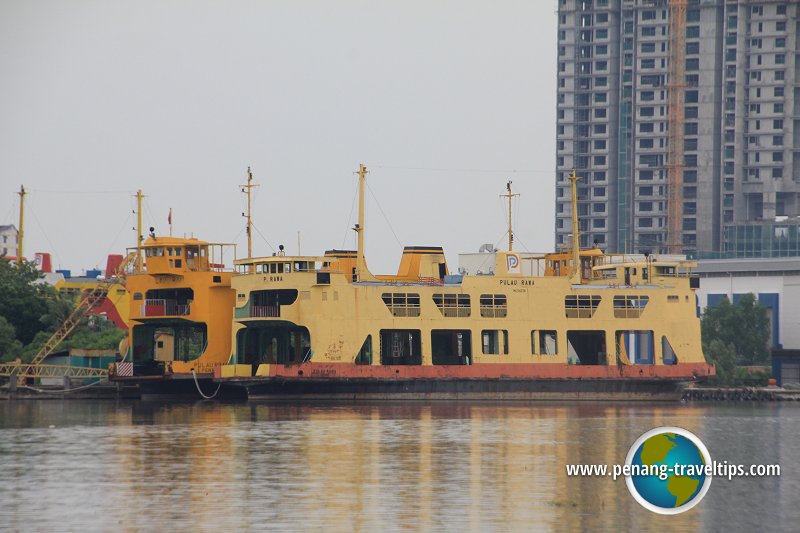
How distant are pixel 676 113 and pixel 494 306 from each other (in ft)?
327

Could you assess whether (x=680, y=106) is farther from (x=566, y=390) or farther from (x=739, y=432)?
(x=739, y=432)

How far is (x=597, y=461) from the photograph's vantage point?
4372 centimetres

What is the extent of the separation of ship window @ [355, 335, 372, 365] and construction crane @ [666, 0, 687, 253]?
3931 inches

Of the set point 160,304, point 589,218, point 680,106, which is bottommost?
point 160,304

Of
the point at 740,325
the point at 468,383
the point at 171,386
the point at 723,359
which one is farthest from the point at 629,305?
the point at 740,325

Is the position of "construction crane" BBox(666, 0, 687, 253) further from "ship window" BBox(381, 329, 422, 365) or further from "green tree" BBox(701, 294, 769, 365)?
"ship window" BBox(381, 329, 422, 365)

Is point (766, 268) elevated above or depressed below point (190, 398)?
above

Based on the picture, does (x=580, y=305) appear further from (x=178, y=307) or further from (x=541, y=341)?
(x=178, y=307)

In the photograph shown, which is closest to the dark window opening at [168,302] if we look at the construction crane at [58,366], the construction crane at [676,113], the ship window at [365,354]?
the construction crane at [58,366]

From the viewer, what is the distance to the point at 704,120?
168250 millimetres

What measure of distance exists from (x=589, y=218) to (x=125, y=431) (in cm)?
12779

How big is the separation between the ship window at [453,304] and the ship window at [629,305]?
8369 millimetres

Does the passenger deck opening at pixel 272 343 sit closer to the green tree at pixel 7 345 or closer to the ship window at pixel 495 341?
the ship window at pixel 495 341

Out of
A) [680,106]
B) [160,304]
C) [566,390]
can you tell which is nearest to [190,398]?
[160,304]
